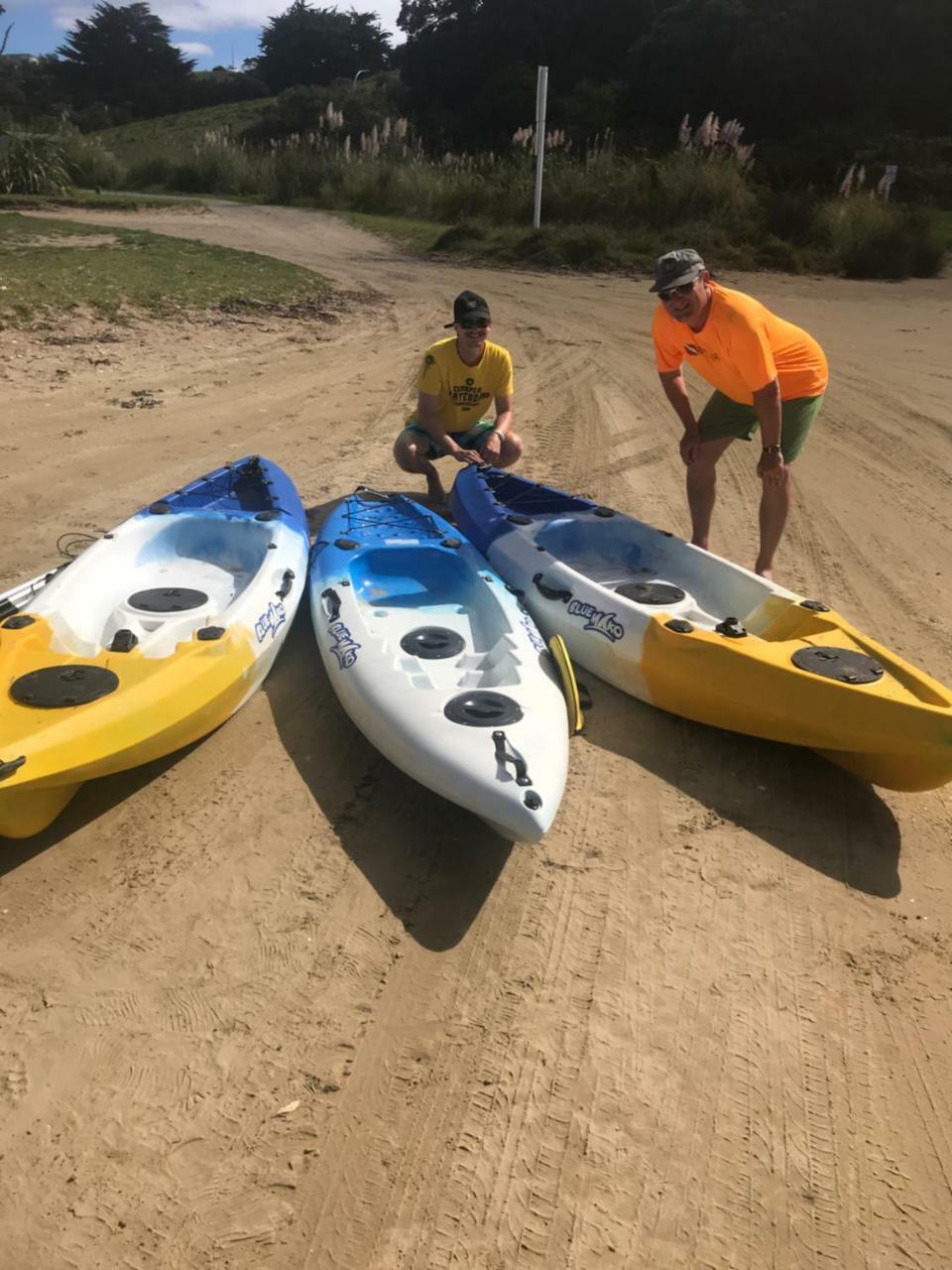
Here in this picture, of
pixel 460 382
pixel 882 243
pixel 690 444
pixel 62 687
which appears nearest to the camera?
pixel 62 687

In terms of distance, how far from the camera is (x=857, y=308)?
39.1 ft

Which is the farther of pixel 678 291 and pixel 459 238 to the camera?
pixel 459 238

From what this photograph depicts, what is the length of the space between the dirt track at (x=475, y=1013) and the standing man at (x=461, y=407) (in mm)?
1690

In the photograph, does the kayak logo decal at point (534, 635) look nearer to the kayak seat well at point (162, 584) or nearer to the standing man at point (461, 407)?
the kayak seat well at point (162, 584)

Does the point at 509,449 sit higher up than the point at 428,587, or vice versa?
the point at 509,449

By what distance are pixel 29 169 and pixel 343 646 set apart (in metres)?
18.4

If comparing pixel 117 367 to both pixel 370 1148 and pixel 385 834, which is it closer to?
pixel 385 834

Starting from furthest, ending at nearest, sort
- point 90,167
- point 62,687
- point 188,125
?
point 188,125 → point 90,167 → point 62,687

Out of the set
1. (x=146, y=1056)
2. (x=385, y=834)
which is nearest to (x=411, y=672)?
(x=385, y=834)

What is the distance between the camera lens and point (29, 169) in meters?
17.9

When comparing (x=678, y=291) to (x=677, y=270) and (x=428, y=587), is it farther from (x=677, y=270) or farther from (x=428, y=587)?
(x=428, y=587)

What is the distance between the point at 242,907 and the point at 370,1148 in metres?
0.86

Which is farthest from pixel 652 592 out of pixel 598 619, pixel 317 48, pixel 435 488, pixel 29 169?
pixel 317 48

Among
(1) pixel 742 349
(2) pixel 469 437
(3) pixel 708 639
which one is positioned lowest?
(2) pixel 469 437
